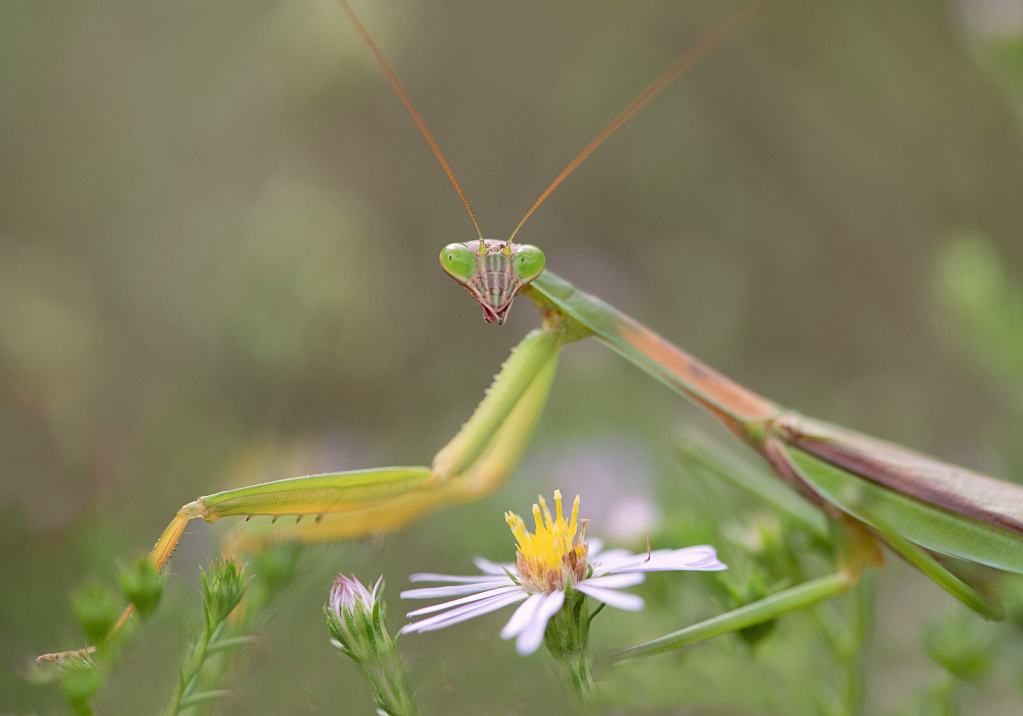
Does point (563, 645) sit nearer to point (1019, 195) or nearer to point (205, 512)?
point (205, 512)

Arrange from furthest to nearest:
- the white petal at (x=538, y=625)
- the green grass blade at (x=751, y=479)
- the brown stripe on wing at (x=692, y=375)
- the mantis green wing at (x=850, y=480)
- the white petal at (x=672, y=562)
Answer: the green grass blade at (x=751, y=479)
the brown stripe on wing at (x=692, y=375)
the mantis green wing at (x=850, y=480)
the white petal at (x=672, y=562)
the white petal at (x=538, y=625)

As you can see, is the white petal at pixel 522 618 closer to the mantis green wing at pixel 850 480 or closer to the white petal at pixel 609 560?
the white petal at pixel 609 560

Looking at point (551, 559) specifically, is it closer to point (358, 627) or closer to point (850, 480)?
point (358, 627)

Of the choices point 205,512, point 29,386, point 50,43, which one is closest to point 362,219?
point 29,386

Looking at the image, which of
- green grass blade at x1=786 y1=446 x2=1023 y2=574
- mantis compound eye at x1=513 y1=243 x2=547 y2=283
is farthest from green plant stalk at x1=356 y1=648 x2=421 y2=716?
green grass blade at x1=786 y1=446 x2=1023 y2=574

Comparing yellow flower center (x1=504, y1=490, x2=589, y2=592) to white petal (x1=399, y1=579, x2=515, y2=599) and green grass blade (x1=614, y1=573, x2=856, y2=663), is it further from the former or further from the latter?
green grass blade (x1=614, y1=573, x2=856, y2=663)

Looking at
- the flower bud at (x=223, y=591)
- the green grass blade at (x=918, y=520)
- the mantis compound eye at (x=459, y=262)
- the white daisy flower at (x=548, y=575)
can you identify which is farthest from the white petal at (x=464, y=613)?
the green grass blade at (x=918, y=520)

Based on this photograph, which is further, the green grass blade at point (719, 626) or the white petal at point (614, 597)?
the green grass blade at point (719, 626)
